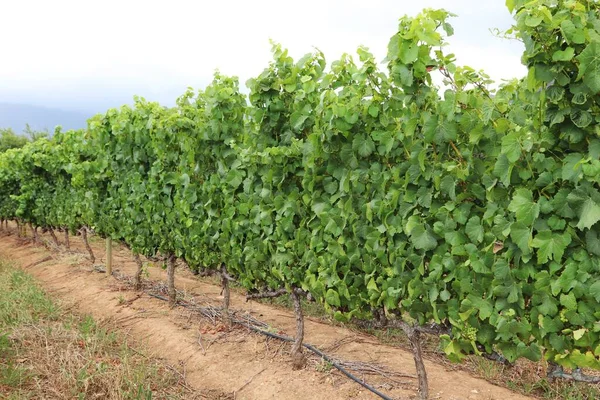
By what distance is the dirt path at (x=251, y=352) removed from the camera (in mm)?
4992

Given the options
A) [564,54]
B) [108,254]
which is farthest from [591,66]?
[108,254]

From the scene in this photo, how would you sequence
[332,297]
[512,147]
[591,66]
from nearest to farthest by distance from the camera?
[591,66] → [512,147] → [332,297]

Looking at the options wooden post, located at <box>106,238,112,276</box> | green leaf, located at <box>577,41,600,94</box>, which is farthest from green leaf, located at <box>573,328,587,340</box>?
wooden post, located at <box>106,238,112,276</box>

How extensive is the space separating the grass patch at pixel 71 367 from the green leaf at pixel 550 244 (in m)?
3.48

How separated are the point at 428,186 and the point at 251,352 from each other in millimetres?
3517

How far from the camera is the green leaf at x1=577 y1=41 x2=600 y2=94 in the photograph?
250cm

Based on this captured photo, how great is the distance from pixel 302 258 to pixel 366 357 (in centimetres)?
162

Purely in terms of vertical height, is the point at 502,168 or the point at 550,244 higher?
the point at 502,168

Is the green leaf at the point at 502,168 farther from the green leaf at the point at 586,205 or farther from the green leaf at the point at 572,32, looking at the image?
the green leaf at the point at 572,32

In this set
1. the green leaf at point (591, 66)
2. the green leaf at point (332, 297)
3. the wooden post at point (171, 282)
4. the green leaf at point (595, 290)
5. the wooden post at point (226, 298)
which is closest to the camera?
the green leaf at point (591, 66)

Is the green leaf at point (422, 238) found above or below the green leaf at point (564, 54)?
below

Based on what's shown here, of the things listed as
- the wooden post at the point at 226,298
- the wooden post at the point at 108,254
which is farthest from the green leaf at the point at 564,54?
the wooden post at the point at 108,254

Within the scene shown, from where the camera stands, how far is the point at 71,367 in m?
4.77

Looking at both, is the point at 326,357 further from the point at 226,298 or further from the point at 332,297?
the point at 226,298
